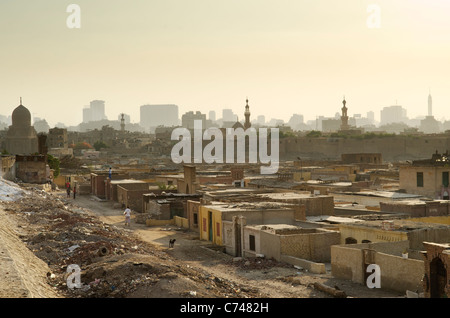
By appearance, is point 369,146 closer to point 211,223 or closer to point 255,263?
point 211,223

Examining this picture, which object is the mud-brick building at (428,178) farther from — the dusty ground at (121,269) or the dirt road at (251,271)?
the dusty ground at (121,269)

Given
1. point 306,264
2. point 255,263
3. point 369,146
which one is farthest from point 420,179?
point 369,146

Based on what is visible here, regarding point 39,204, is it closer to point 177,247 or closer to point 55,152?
point 177,247

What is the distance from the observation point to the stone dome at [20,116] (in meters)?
71.6

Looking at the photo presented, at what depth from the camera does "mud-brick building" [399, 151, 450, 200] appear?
28891 millimetres

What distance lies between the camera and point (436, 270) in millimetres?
12148

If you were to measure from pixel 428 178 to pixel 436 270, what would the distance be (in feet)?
59.4

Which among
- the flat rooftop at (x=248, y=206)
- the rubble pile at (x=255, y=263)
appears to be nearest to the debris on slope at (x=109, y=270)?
the rubble pile at (x=255, y=263)

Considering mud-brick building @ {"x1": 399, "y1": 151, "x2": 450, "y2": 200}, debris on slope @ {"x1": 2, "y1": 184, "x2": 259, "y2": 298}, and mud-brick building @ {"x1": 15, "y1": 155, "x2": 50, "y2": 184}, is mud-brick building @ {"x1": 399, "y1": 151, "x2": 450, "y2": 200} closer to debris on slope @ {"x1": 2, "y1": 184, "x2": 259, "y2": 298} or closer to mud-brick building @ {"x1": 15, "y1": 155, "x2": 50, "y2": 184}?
debris on slope @ {"x1": 2, "y1": 184, "x2": 259, "y2": 298}

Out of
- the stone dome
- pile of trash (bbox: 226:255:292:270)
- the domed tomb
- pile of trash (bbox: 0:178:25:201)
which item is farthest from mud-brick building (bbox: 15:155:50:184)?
the stone dome

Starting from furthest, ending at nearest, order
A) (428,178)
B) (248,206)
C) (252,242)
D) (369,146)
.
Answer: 1. (369,146)
2. (428,178)
3. (248,206)
4. (252,242)

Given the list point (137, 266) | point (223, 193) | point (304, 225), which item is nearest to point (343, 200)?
point (223, 193)
